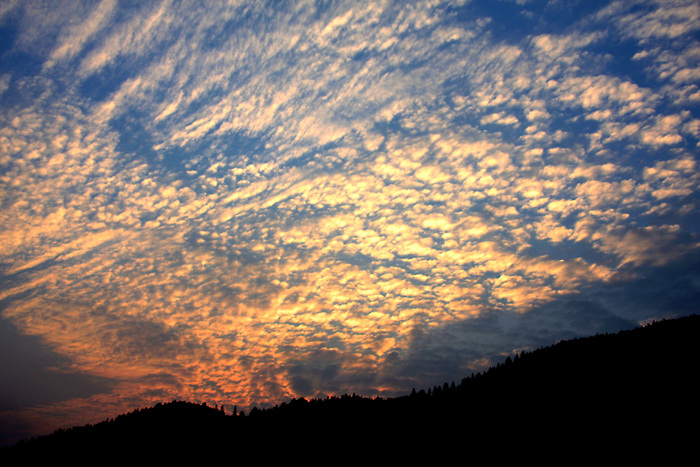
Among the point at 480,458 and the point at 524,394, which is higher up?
the point at 524,394

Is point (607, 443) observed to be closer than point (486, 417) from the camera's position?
Yes

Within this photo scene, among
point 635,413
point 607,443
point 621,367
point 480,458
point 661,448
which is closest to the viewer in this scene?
point 661,448

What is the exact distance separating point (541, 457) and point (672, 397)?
57.6 metres

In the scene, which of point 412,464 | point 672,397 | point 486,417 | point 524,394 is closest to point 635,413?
point 672,397

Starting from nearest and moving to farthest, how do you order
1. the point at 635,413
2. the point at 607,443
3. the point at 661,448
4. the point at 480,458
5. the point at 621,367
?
the point at 661,448 → the point at 607,443 → the point at 635,413 → the point at 480,458 → the point at 621,367

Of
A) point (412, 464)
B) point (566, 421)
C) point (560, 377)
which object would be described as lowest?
point (412, 464)

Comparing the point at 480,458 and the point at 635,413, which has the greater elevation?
the point at 635,413

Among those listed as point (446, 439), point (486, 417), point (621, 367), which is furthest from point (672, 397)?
point (446, 439)

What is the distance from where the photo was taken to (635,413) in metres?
158

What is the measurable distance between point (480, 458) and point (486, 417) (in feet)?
82.6

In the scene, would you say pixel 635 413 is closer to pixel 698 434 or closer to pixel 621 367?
pixel 698 434

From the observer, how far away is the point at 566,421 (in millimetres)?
167000

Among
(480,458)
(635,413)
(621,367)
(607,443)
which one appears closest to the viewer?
(607,443)

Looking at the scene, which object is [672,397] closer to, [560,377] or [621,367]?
[621,367]
